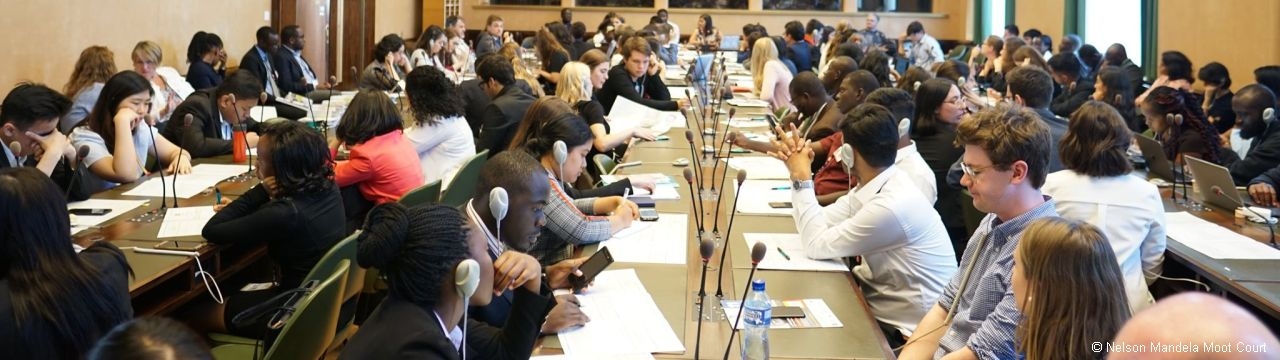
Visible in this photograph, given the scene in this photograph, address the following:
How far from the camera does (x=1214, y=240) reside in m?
3.98

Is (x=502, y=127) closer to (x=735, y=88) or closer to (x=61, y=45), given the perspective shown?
(x=61, y=45)

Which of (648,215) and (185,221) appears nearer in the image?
(185,221)

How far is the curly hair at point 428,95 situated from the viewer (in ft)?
17.5

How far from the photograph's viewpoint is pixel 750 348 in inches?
102

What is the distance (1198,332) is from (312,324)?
76.2 inches

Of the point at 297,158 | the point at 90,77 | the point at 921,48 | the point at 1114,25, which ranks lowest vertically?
the point at 297,158

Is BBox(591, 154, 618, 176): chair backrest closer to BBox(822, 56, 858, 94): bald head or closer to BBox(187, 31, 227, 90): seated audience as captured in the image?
BBox(822, 56, 858, 94): bald head

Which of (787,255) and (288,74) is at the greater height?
(288,74)

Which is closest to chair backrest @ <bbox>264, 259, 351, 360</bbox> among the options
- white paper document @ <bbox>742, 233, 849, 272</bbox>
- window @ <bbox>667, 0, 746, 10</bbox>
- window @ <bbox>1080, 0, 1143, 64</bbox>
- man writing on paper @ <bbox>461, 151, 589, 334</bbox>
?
man writing on paper @ <bbox>461, 151, 589, 334</bbox>

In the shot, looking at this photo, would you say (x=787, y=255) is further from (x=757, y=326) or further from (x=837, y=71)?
(x=837, y=71)

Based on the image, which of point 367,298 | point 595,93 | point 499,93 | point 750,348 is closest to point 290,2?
point 595,93

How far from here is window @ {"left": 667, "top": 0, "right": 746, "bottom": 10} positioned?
20062 millimetres

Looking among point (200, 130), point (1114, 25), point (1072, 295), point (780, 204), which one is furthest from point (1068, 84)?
point (1072, 295)

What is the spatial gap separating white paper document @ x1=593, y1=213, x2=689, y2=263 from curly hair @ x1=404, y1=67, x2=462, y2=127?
1.60m
